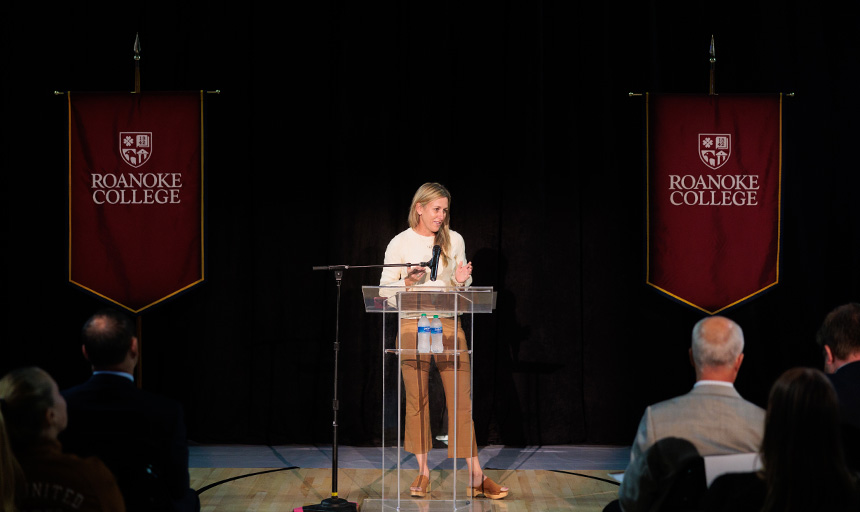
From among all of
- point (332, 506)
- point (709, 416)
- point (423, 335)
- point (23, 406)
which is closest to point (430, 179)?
point (423, 335)

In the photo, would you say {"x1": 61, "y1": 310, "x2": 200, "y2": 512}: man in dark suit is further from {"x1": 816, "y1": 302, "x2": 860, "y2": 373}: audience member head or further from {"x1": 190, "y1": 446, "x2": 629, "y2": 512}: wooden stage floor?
{"x1": 816, "y1": 302, "x2": 860, "y2": 373}: audience member head

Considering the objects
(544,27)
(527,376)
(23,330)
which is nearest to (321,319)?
(527,376)

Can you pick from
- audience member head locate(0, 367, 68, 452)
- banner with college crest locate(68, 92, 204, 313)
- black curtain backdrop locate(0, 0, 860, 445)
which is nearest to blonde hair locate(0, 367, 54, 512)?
audience member head locate(0, 367, 68, 452)

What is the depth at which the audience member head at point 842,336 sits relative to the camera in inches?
128

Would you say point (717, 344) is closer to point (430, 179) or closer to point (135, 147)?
point (430, 179)

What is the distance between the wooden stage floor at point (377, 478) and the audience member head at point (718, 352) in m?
1.98

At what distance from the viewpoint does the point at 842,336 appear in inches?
129

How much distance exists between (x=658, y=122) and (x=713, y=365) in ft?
11.8

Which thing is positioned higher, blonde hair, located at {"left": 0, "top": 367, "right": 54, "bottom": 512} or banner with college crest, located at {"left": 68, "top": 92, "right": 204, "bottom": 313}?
banner with college crest, located at {"left": 68, "top": 92, "right": 204, "bottom": 313}

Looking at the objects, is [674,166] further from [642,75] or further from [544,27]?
[544,27]

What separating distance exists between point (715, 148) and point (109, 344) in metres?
4.44

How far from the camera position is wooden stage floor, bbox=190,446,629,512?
491cm

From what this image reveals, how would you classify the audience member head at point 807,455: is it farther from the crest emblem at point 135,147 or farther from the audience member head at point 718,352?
the crest emblem at point 135,147

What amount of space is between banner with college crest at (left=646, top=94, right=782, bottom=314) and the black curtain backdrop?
0.53 m
